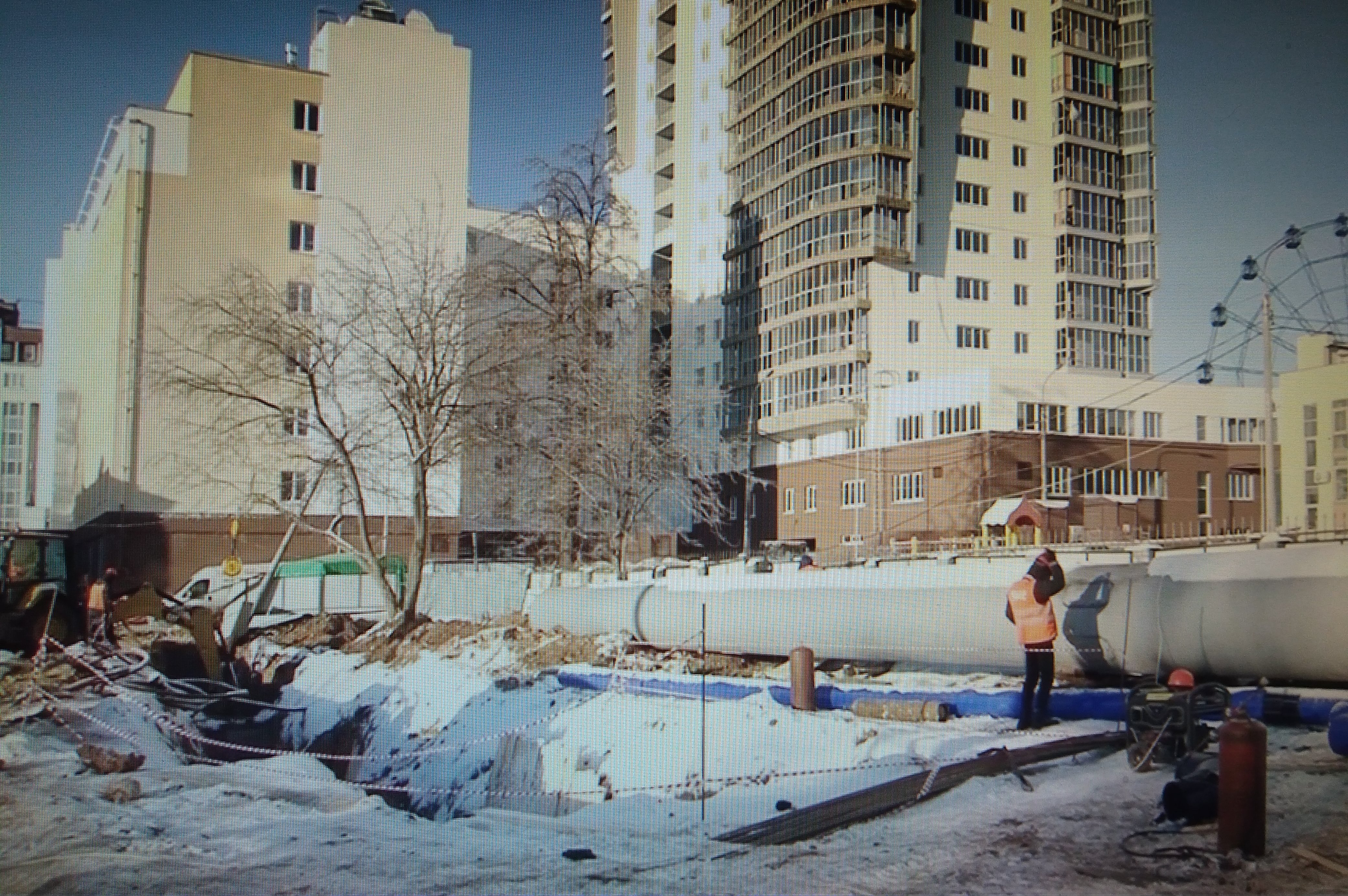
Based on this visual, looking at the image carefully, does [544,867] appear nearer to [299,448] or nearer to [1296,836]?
[1296,836]

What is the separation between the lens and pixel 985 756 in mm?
3811

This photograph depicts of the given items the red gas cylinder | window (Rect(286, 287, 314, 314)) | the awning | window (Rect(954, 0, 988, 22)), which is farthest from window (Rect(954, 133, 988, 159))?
the red gas cylinder

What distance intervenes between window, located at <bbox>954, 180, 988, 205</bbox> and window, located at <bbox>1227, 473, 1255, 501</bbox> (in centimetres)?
351

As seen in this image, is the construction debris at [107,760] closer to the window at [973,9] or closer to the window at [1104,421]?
the window at [1104,421]

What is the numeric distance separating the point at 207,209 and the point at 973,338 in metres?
5.14

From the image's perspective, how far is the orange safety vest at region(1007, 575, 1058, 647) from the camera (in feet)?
14.3

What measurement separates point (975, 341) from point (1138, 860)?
512 centimetres

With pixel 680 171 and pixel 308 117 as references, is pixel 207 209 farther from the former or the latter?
pixel 680 171

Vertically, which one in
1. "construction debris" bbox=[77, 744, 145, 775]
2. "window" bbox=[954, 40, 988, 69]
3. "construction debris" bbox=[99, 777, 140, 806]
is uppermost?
"window" bbox=[954, 40, 988, 69]

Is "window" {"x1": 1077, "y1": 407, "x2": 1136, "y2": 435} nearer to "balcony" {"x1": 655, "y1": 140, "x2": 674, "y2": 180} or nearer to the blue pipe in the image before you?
the blue pipe

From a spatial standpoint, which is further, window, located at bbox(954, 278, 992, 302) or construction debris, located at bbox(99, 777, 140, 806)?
window, located at bbox(954, 278, 992, 302)

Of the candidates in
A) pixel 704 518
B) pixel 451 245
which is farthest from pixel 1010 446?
pixel 704 518

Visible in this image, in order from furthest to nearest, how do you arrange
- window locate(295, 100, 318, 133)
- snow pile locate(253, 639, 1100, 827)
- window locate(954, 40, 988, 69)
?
window locate(954, 40, 988, 69) → window locate(295, 100, 318, 133) → snow pile locate(253, 639, 1100, 827)

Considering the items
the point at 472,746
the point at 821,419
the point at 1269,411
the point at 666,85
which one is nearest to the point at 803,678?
the point at 472,746
